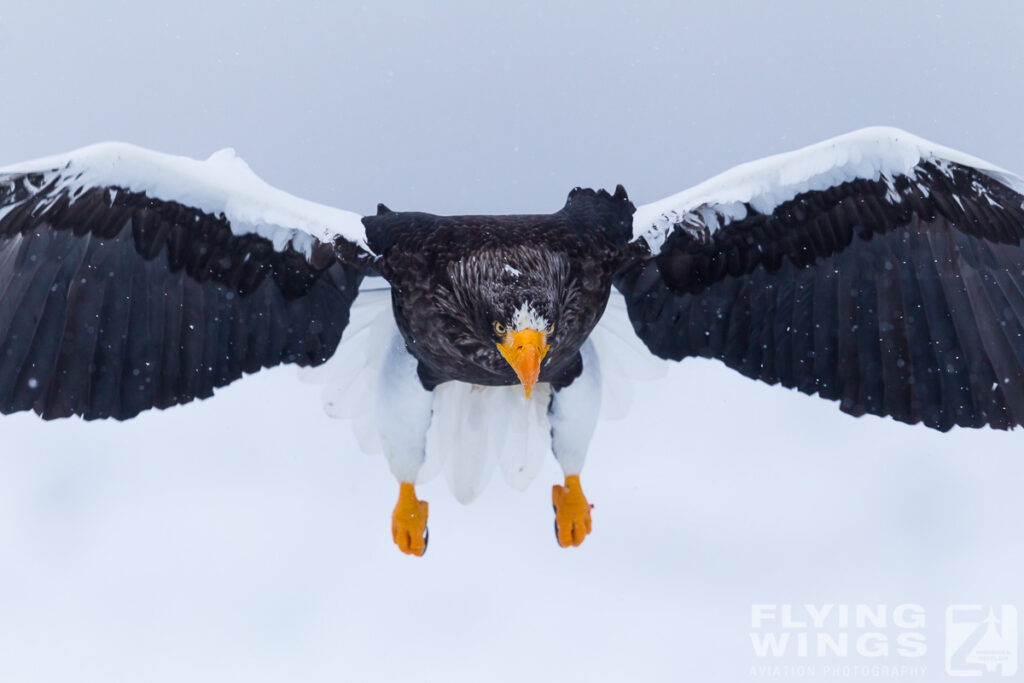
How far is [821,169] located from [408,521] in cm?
218

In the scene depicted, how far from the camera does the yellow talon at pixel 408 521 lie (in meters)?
4.89

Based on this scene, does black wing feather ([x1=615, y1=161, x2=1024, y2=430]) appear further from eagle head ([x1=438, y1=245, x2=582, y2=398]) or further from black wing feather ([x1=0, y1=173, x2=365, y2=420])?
black wing feather ([x1=0, y1=173, x2=365, y2=420])

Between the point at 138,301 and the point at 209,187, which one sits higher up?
the point at 209,187

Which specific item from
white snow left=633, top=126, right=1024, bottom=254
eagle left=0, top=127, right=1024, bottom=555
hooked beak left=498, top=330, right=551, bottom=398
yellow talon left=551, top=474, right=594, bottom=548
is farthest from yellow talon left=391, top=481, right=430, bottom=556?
white snow left=633, top=126, right=1024, bottom=254

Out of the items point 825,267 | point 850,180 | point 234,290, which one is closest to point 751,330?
point 825,267

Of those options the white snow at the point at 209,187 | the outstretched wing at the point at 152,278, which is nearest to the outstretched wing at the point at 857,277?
the white snow at the point at 209,187

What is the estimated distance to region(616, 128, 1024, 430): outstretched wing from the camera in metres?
4.11

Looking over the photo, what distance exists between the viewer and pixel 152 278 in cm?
431

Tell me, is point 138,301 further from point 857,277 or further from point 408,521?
point 857,277

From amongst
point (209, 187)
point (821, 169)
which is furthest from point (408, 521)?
point (821, 169)

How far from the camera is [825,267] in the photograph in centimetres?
445

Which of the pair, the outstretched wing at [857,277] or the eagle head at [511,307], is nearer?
the eagle head at [511,307]

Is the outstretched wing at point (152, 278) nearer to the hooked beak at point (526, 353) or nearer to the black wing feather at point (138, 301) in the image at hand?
the black wing feather at point (138, 301)

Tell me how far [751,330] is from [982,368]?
86 cm
